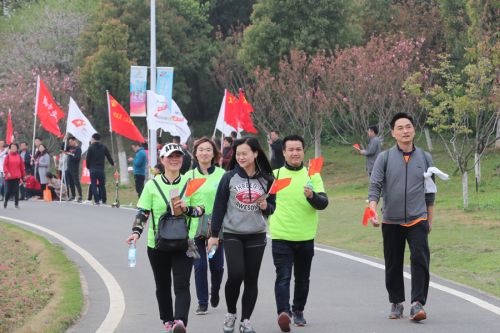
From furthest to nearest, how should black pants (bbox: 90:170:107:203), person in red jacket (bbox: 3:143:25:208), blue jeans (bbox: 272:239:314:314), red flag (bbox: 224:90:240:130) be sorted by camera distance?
red flag (bbox: 224:90:240:130) < black pants (bbox: 90:170:107:203) < person in red jacket (bbox: 3:143:25:208) < blue jeans (bbox: 272:239:314:314)

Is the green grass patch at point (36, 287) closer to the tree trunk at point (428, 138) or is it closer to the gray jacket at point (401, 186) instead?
the gray jacket at point (401, 186)

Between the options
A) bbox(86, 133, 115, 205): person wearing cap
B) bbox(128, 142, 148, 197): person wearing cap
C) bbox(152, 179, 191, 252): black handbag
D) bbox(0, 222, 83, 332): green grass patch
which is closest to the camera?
bbox(152, 179, 191, 252): black handbag

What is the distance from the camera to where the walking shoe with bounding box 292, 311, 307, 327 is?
9141mm

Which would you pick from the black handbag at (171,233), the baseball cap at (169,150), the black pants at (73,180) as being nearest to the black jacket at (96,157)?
the black pants at (73,180)

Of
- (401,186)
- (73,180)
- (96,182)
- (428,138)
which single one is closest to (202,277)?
(401,186)

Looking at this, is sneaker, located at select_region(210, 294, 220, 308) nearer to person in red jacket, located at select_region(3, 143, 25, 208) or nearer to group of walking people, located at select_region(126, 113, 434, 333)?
group of walking people, located at select_region(126, 113, 434, 333)

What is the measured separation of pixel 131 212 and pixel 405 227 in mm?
14705

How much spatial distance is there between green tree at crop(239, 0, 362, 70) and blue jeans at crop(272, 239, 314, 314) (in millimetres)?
31870

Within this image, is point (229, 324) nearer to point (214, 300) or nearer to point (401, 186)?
point (214, 300)

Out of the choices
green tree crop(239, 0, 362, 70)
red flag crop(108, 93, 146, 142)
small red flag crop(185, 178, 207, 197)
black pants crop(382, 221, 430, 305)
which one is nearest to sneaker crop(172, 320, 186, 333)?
small red flag crop(185, 178, 207, 197)

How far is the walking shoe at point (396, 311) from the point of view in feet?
30.9

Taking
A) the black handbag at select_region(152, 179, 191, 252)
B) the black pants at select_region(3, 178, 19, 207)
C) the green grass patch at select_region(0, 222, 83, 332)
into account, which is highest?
the black pants at select_region(3, 178, 19, 207)

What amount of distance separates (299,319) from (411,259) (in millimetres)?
1178

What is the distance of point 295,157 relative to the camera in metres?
9.00
